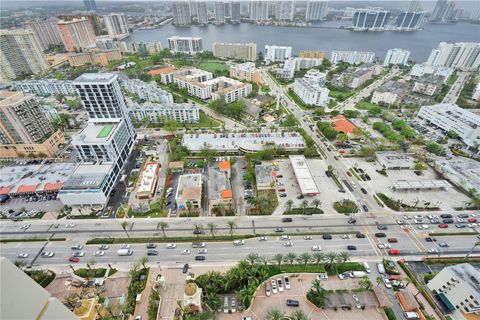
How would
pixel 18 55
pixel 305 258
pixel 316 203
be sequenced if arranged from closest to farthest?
pixel 305 258, pixel 316 203, pixel 18 55

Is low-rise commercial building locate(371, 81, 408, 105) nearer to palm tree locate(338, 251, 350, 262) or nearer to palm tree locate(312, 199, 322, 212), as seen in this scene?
palm tree locate(312, 199, 322, 212)

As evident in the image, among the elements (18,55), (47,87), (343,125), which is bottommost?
(343,125)

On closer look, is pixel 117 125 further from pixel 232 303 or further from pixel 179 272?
pixel 232 303

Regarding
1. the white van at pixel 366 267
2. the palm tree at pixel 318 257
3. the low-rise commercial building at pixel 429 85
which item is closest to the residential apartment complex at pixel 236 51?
the low-rise commercial building at pixel 429 85

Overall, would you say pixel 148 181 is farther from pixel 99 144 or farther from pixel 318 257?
pixel 318 257

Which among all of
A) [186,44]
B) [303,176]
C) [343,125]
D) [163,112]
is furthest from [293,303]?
[186,44]
